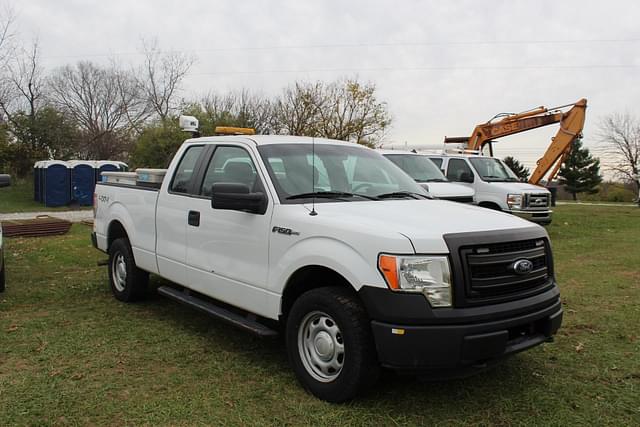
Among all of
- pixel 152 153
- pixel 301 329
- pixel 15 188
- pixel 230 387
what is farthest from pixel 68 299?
pixel 15 188

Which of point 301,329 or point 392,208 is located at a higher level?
point 392,208

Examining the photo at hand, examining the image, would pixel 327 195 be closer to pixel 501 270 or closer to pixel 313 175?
pixel 313 175

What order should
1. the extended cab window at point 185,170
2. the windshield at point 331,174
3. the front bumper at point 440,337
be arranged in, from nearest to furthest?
the front bumper at point 440,337 → the windshield at point 331,174 → the extended cab window at point 185,170

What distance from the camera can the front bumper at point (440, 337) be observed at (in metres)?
3.11

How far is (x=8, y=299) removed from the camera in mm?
6211

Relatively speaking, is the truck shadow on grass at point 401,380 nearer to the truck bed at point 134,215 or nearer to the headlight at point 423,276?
the headlight at point 423,276

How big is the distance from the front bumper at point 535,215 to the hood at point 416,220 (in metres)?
8.40

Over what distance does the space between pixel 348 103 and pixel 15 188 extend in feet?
64.5

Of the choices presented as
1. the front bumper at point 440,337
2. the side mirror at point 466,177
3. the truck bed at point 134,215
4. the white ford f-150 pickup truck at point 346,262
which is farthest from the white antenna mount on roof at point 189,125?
the side mirror at point 466,177

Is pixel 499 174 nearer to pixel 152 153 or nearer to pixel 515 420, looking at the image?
pixel 515 420

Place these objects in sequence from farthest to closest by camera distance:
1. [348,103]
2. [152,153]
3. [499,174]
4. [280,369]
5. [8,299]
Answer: [348,103], [152,153], [499,174], [8,299], [280,369]

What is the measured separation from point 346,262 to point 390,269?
32 centimetres

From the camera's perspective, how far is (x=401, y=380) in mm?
3965

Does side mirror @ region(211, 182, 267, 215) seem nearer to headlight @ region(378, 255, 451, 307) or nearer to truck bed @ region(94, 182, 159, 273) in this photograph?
headlight @ region(378, 255, 451, 307)
